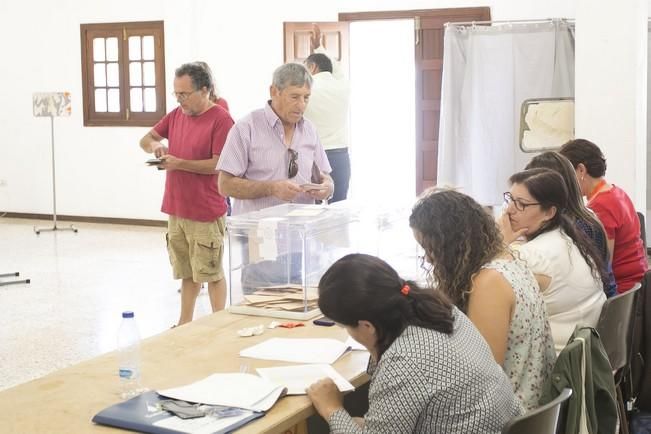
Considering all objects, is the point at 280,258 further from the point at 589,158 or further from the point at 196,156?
the point at 589,158

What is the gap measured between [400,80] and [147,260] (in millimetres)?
4798

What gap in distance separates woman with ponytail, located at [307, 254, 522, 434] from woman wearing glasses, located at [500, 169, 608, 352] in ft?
3.11

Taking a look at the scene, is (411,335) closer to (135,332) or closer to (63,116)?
(135,332)

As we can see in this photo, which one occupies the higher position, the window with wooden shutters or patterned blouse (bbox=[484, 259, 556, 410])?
the window with wooden shutters

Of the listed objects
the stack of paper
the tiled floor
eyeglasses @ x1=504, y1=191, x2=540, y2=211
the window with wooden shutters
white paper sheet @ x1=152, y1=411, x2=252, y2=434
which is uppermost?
the window with wooden shutters

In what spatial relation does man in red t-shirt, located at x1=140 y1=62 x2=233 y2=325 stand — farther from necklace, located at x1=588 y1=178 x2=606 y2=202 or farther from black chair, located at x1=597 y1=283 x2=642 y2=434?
black chair, located at x1=597 y1=283 x2=642 y2=434

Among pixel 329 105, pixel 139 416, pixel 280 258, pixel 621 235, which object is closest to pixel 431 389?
pixel 139 416

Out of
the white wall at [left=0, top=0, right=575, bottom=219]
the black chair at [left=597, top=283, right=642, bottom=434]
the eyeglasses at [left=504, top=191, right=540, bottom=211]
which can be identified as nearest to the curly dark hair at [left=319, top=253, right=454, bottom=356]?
the black chair at [left=597, top=283, right=642, bottom=434]

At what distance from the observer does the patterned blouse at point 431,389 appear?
6.46 feet

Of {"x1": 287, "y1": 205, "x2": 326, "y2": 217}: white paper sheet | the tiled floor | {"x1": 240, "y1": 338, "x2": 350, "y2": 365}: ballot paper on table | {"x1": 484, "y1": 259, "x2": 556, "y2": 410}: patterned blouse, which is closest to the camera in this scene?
{"x1": 484, "y1": 259, "x2": 556, "y2": 410}: patterned blouse

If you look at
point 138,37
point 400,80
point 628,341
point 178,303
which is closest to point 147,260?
point 178,303

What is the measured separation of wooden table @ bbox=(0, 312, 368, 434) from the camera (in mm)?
2146

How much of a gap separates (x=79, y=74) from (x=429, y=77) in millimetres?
4345

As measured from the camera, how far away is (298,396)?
2.36m
